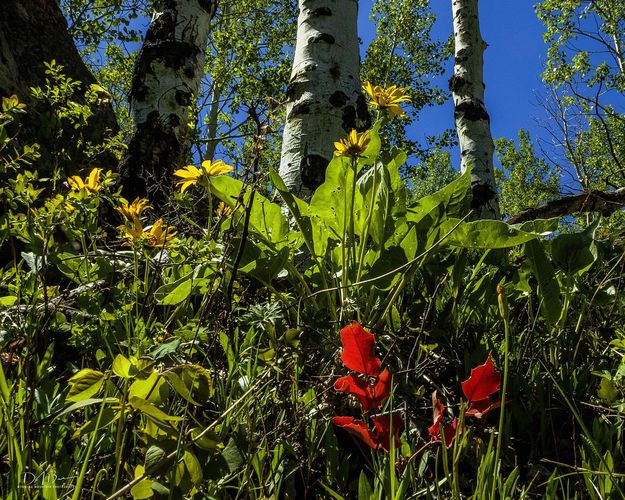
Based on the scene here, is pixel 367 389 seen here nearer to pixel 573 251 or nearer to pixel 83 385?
pixel 83 385

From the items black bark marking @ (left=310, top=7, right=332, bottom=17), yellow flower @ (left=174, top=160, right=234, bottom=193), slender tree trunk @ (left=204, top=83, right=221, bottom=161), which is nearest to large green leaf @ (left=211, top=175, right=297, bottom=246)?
yellow flower @ (left=174, top=160, right=234, bottom=193)

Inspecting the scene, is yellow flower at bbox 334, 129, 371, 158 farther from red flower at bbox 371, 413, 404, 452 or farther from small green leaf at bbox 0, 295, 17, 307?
small green leaf at bbox 0, 295, 17, 307

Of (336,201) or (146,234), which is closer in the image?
(146,234)

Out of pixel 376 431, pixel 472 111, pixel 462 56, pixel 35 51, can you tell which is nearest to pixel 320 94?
pixel 376 431

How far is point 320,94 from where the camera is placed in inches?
87.6

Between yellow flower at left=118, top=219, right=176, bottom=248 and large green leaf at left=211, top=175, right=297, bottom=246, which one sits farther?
large green leaf at left=211, top=175, right=297, bottom=246

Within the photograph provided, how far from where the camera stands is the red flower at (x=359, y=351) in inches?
29.9

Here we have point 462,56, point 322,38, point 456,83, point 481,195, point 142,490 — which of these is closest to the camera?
point 142,490

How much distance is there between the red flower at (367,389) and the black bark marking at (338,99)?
168 cm

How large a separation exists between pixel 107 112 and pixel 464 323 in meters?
4.00

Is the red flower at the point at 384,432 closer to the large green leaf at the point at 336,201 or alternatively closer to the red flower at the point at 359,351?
the red flower at the point at 359,351

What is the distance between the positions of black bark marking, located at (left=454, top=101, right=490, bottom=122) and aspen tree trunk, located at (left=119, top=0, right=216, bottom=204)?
7.62 feet

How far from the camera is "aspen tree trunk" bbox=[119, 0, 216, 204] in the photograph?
3.17m

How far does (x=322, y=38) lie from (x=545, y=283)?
1.67 meters
